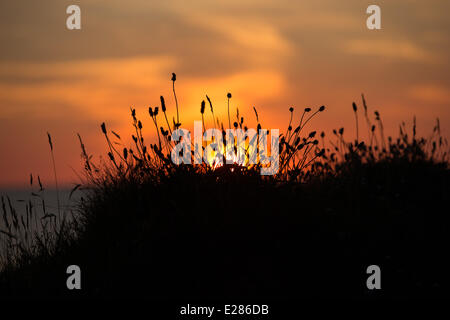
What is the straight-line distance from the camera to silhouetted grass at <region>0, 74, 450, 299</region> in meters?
3.50

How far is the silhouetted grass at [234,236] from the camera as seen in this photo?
3502 millimetres

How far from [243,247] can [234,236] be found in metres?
0.11

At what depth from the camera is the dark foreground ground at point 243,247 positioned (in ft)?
11.4

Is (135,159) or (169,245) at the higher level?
(135,159)

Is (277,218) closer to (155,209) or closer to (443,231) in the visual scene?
(155,209)

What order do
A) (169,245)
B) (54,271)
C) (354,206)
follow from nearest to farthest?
(169,245) < (54,271) < (354,206)

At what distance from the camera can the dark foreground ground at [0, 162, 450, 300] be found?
137 inches

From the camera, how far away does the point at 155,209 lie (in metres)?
4.20

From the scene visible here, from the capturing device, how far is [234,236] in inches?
147

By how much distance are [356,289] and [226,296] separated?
916 millimetres

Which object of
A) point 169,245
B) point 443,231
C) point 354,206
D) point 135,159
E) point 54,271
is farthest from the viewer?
point 135,159

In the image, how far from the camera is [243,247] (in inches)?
145
